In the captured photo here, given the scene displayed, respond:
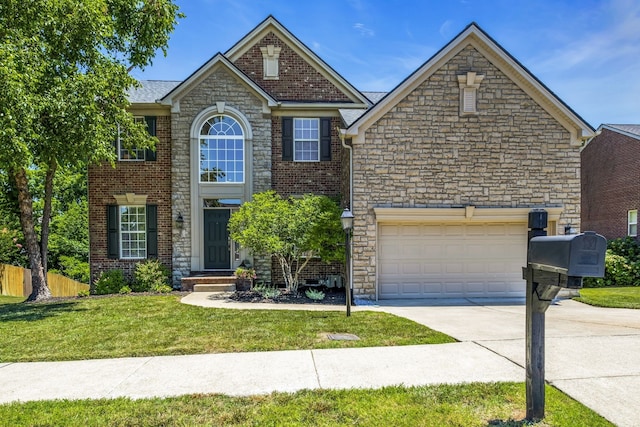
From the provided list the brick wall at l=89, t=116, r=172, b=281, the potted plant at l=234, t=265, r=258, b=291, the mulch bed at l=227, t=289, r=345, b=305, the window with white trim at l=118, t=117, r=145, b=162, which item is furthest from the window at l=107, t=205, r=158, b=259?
the mulch bed at l=227, t=289, r=345, b=305

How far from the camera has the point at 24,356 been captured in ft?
18.9

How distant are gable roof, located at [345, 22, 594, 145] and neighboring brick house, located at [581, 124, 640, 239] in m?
10.2

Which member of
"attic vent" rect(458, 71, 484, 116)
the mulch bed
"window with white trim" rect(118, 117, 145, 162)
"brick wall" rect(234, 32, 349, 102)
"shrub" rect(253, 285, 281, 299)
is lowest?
the mulch bed

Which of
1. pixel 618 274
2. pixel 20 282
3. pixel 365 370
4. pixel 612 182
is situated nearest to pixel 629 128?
pixel 612 182

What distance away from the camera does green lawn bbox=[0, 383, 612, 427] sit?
346 centimetres

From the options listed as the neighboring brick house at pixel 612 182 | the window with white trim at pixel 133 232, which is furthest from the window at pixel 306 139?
the neighboring brick house at pixel 612 182

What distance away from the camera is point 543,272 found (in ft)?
10.3

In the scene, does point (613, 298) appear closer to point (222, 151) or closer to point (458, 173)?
point (458, 173)

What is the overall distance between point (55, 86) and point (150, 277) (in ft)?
21.4

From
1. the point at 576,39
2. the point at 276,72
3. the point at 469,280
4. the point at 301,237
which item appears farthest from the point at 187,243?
the point at 576,39

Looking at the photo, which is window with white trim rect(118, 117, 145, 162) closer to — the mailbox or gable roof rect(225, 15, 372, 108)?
gable roof rect(225, 15, 372, 108)

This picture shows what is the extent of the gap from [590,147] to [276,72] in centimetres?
1770

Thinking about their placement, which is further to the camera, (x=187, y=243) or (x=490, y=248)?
(x=187, y=243)

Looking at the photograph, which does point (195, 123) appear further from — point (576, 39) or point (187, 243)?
point (576, 39)
